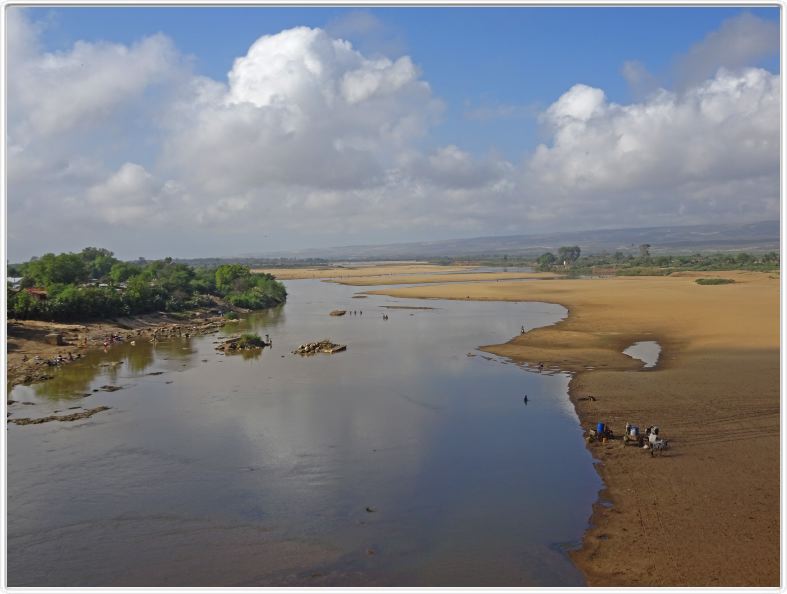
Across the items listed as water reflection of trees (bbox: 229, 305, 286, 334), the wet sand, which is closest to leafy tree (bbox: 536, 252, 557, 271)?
water reflection of trees (bbox: 229, 305, 286, 334)

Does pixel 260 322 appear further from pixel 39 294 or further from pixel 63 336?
pixel 63 336

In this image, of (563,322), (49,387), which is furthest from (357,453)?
(563,322)

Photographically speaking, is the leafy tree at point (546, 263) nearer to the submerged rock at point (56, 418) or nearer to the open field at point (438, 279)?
the open field at point (438, 279)

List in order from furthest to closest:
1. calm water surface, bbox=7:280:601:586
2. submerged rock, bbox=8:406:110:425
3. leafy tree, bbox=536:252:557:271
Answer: leafy tree, bbox=536:252:557:271, submerged rock, bbox=8:406:110:425, calm water surface, bbox=7:280:601:586

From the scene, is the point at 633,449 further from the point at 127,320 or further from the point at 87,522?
the point at 127,320

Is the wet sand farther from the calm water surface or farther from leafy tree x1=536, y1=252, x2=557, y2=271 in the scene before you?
leafy tree x1=536, y1=252, x2=557, y2=271

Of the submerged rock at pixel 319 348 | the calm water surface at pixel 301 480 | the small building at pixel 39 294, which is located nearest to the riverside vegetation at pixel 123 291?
the small building at pixel 39 294
